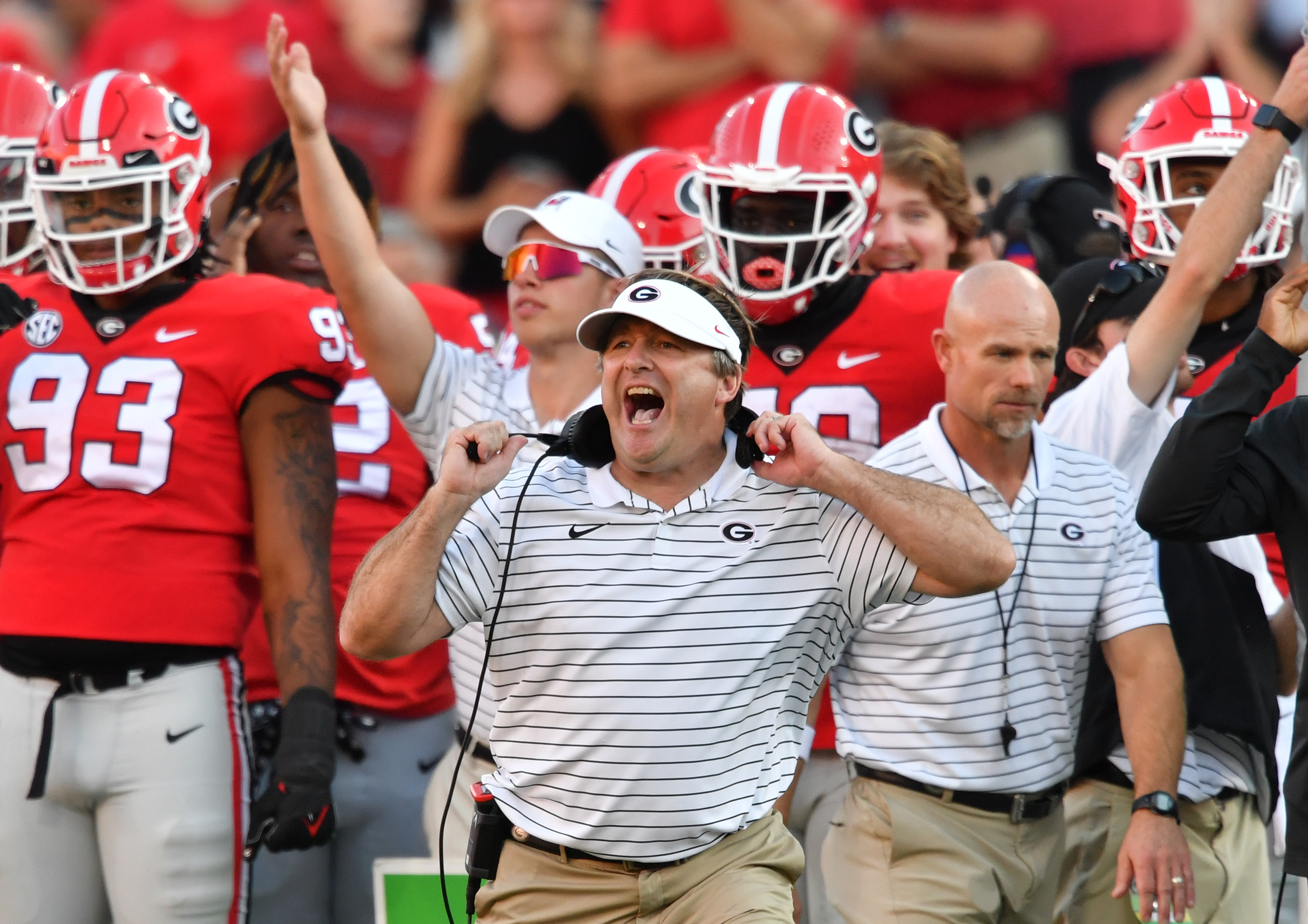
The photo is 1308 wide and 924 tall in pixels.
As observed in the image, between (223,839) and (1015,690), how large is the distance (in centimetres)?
166

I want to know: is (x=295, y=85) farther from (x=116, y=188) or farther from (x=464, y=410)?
(x=464, y=410)

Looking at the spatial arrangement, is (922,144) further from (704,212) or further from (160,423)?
(160,423)

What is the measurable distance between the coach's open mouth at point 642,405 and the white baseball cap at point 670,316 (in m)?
0.12

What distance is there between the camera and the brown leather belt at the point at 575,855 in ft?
9.80

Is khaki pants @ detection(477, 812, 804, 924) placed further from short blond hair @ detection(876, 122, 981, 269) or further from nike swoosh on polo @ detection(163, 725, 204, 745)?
short blond hair @ detection(876, 122, 981, 269)

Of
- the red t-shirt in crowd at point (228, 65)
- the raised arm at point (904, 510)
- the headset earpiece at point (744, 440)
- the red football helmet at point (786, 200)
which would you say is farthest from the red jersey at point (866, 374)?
the red t-shirt in crowd at point (228, 65)

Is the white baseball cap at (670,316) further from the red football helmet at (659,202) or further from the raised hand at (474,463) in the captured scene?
the red football helmet at (659,202)

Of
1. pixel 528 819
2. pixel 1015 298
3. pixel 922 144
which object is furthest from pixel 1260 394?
pixel 922 144

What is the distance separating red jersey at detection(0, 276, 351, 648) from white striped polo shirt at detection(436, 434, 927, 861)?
2.85 ft

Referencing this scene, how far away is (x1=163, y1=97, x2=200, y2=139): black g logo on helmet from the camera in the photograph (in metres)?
4.01

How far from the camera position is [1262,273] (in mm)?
4203

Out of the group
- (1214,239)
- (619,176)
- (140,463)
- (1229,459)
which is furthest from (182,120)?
(1229,459)

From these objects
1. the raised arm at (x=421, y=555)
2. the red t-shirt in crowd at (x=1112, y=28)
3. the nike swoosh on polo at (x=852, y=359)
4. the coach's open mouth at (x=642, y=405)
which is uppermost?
the red t-shirt in crowd at (x=1112, y=28)

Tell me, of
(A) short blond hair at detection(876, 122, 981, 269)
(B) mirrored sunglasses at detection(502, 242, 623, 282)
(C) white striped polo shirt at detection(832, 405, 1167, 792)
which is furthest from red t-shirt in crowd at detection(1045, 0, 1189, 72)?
(C) white striped polo shirt at detection(832, 405, 1167, 792)
